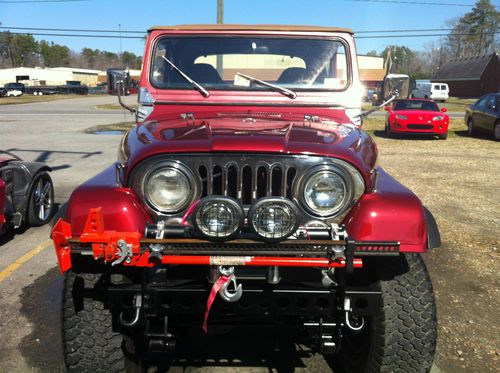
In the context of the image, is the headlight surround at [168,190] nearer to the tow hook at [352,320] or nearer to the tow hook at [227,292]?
the tow hook at [227,292]

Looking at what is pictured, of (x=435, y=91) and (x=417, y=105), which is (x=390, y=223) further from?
(x=435, y=91)

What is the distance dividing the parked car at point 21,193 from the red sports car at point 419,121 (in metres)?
11.6

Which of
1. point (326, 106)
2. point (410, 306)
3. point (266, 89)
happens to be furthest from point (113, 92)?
point (410, 306)

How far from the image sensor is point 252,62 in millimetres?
3568

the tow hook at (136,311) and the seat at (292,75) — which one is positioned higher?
the seat at (292,75)

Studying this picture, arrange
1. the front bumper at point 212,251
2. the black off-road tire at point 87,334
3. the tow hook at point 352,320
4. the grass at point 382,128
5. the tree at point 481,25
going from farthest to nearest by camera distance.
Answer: the tree at point 481,25 → the grass at point 382,128 → the black off-road tire at point 87,334 → the tow hook at point 352,320 → the front bumper at point 212,251

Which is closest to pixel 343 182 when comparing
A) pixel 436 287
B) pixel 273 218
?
pixel 273 218

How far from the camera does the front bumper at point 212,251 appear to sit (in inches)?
76.7

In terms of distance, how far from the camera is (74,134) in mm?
15344

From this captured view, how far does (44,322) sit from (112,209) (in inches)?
65.3

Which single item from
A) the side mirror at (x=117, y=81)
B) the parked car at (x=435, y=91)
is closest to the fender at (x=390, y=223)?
the side mirror at (x=117, y=81)

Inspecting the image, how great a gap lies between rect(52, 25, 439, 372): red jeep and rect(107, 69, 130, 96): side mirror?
1.43m

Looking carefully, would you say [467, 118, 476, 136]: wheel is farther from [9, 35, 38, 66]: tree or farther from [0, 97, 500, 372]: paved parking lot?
[9, 35, 38, 66]: tree

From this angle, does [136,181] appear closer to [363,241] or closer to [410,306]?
[363,241]
